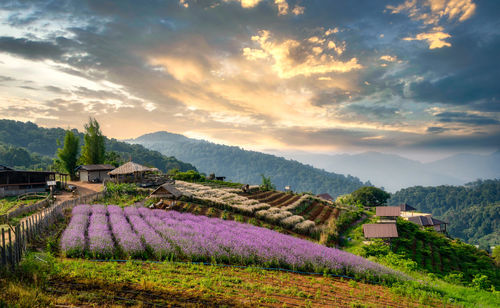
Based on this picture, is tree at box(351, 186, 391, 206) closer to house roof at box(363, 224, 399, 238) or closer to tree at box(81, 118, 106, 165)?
house roof at box(363, 224, 399, 238)

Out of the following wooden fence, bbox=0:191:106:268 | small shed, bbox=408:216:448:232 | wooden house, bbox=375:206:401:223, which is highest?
wooden fence, bbox=0:191:106:268

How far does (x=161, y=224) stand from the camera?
15.1 metres

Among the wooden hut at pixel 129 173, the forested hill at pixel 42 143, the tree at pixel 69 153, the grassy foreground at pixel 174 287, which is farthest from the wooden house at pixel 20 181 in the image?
the forested hill at pixel 42 143

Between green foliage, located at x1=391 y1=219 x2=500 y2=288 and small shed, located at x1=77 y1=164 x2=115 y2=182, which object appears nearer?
green foliage, located at x1=391 y1=219 x2=500 y2=288

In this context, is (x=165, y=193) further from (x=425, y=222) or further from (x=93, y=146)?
(x=425, y=222)

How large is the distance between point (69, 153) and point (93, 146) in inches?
217

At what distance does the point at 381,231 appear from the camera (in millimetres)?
23406

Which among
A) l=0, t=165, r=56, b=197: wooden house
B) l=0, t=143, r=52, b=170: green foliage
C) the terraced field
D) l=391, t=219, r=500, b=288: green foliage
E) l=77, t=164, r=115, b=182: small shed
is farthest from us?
l=0, t=143, r=52, b=170: green foliage

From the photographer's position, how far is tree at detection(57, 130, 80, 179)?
46.2 m

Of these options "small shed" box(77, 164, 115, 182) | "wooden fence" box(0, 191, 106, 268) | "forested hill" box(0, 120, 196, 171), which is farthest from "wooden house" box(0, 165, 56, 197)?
"forested hill" box(0, 120, 196, 171)

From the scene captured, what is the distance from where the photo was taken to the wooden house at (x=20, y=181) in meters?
31.5

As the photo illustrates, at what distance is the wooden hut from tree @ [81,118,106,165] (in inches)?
688

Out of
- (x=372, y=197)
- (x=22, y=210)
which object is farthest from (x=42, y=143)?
(x=372, y=197)

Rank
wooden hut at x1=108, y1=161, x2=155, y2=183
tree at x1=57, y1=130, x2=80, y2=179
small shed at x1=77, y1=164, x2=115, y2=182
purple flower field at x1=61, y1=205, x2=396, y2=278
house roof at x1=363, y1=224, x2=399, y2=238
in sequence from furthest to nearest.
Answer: tree at x1=57, y1=130, x2=80, y2=179 → small shed at x1=77, y1=164, x2=115, y2=182 → wooden hut at x1=108, y1=161, x2=155, y2=183 → house roof at x1=363, y1=224, x2=399, y2=238 → purple flower field at x1=61, y1=205, x2=396, y2=278
